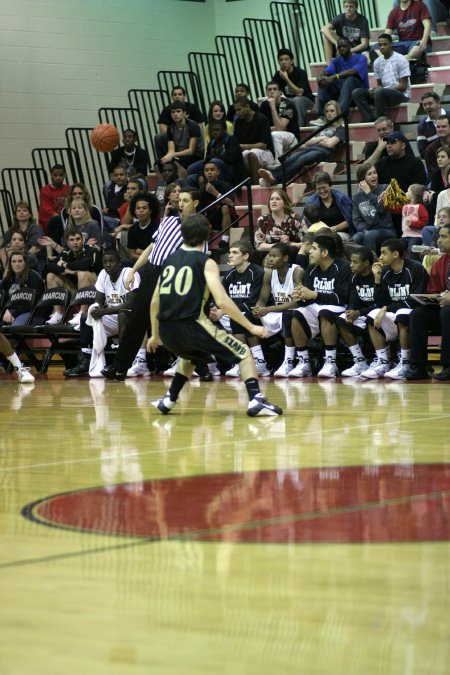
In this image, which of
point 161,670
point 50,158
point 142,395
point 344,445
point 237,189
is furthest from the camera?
point 50,158

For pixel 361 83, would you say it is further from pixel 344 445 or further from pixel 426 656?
pixel 426 656

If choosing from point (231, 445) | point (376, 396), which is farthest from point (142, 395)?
point (231, 445)

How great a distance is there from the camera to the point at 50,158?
19031 mm

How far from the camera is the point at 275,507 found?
15.8 ft

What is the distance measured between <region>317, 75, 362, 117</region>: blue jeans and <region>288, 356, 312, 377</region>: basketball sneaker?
16.1 feet

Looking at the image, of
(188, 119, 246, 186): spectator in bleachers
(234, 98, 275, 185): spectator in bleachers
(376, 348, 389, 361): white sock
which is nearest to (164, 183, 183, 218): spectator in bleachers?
(188, 119, 246, 186): spectator in bleachers

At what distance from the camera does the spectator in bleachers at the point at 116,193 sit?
1661 centimetres

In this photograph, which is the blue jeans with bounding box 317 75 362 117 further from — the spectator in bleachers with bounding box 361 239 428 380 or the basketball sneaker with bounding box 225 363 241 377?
the spectator in bleachers with bounding box 361 239 428 380

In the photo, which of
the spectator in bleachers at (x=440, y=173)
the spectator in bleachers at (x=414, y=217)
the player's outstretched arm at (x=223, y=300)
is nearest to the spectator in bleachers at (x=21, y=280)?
the spectator in bleachers at (x=414, y=217)

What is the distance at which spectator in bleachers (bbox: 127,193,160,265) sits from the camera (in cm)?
1395

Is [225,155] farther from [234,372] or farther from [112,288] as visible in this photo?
[234,372]

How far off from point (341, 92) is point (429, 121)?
213 cm

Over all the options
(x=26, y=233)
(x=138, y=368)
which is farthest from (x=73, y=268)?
(x=138, y=368)

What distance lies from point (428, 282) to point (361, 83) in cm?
541
